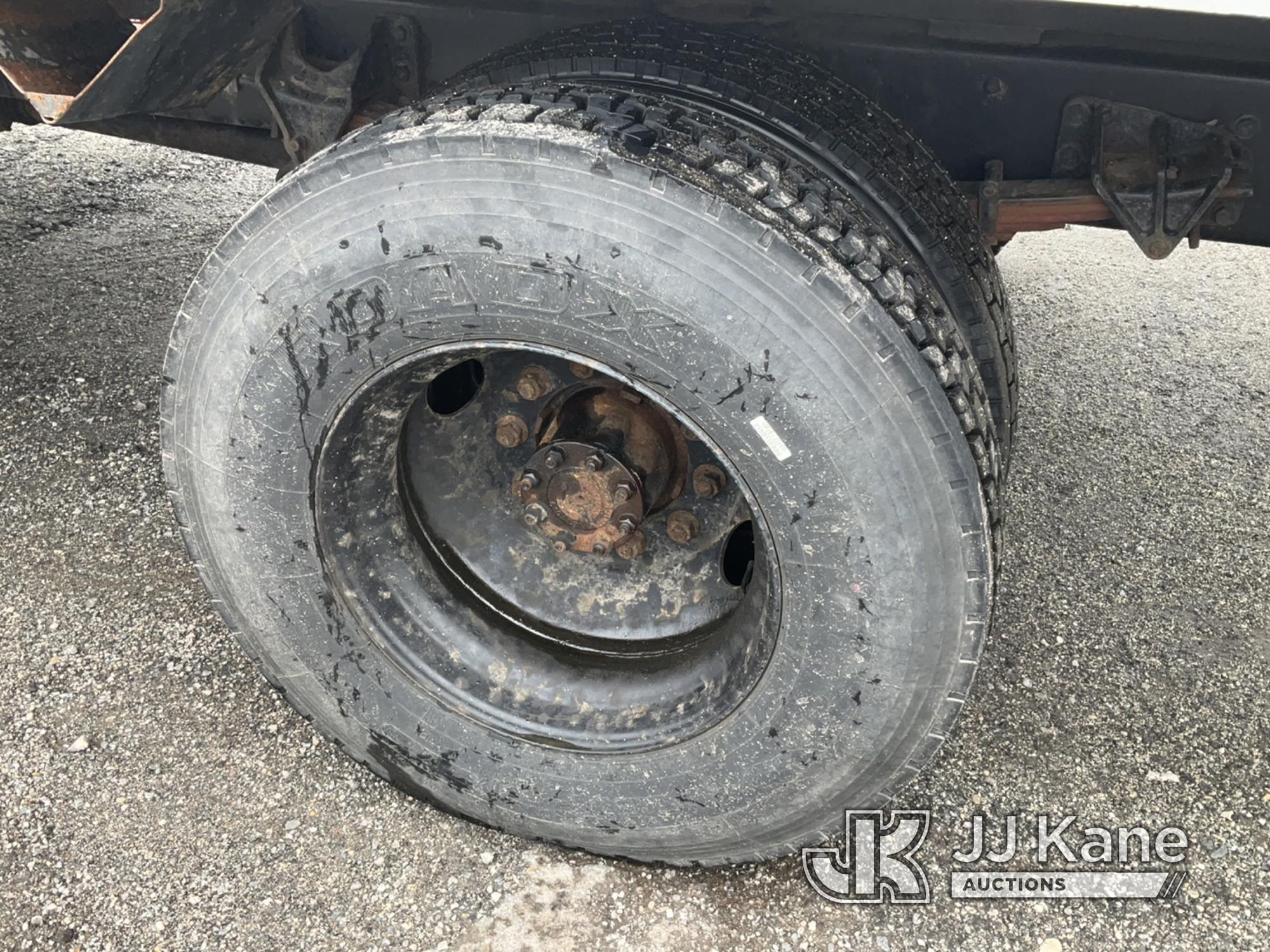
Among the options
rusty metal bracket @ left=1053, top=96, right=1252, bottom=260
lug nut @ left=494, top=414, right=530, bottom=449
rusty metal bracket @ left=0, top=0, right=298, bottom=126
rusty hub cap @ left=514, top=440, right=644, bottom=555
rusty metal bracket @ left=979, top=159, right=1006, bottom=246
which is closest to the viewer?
rusty metal bracket @ left=0, top=0, right=298, bottom=126

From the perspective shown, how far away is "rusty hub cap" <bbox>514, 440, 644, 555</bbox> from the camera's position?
185 cm

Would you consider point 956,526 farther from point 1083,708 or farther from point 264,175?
point 264,175

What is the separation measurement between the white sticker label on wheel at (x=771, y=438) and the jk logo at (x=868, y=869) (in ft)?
2.64

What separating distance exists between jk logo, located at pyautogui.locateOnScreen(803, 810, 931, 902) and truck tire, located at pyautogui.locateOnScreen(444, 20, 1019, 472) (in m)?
0.75

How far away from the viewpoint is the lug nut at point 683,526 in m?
1.92

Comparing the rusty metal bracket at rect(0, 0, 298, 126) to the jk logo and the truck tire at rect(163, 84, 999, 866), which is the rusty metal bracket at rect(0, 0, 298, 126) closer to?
the truck tire at rect(163, 84, 999, 866)

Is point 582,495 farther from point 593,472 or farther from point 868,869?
point 868,869

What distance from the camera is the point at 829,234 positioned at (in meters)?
1.53

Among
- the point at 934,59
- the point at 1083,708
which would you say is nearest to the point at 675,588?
the point at 1083,708

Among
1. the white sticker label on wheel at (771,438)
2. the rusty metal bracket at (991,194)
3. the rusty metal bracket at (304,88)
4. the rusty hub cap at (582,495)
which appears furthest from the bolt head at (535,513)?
the rusty metal bracket at (991,194)

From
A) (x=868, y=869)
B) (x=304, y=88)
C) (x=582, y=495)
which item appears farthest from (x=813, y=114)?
(x=868, y=869)

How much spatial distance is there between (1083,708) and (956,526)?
3.73ft

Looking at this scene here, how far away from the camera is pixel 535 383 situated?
6.34 feet

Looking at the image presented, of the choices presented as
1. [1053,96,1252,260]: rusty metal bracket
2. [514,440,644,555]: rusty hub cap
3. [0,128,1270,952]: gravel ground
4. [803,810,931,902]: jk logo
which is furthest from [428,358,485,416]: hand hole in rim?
[1053,96,1252,260]: rusty metal bracket
